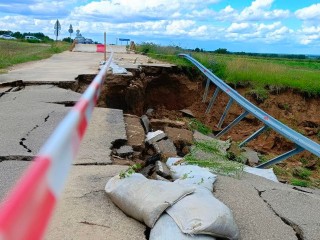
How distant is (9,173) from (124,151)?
5.10 ft

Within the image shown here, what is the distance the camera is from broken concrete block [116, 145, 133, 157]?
538cm

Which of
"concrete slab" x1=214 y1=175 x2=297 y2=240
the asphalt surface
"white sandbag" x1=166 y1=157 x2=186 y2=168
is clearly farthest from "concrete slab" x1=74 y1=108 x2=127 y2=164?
"concrete slab" x1=214 y1=175 x2=297 y2=240

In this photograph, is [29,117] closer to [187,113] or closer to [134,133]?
[134,133]

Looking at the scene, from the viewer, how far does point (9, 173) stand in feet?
13.9

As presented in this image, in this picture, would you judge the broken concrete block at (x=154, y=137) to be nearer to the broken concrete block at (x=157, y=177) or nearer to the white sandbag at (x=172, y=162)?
the white sandbag at (x=172, y=162)

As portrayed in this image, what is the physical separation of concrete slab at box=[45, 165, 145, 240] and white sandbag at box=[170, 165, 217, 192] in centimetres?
69

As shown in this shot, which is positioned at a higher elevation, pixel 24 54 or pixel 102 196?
pixel 102 196

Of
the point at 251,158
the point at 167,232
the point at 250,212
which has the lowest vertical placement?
the point at 251,158

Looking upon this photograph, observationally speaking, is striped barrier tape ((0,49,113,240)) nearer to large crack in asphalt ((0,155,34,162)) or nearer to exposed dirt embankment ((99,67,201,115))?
large crack in asphalt ((0,155,34,162))

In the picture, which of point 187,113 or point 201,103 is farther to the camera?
point 201,103

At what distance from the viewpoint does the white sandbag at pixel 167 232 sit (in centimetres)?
296

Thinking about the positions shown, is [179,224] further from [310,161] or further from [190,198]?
[310,161]

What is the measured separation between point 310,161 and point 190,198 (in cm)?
707

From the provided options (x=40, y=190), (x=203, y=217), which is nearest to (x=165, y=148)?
(x=203, y=217)
